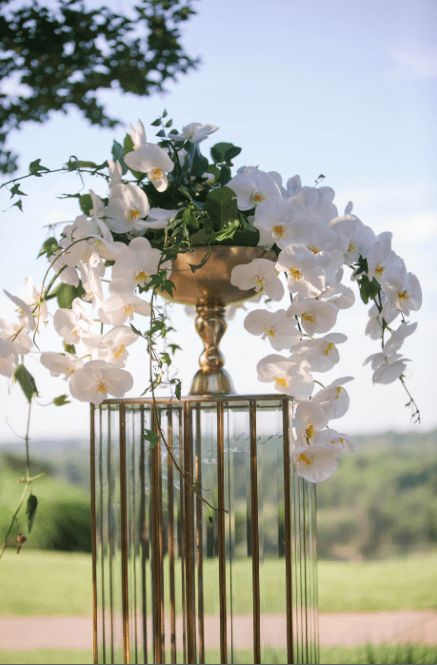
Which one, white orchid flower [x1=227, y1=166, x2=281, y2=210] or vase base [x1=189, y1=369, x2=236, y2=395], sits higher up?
white orchid flower [x1=227, y1=166, x2=281, y2=210]

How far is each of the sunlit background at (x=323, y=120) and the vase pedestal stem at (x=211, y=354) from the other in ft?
3.72

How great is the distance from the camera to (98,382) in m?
0.48

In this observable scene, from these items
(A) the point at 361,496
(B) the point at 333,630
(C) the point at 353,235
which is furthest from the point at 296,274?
(A) the point at 361,496

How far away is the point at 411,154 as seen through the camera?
2018 mm

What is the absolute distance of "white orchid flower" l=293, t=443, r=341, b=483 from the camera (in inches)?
19.1

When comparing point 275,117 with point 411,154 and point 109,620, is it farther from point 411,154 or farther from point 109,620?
point 109,620

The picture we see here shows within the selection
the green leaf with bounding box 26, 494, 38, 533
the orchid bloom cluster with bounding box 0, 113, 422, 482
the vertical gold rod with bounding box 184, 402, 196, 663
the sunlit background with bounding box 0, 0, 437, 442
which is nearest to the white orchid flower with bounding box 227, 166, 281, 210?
the orchid bloom cluster with bounding box 0, 113, 422, 482

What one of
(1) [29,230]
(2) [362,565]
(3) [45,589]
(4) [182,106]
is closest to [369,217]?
(4) [182,106]

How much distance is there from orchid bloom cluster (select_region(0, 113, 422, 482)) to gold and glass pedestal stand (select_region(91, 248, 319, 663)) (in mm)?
72

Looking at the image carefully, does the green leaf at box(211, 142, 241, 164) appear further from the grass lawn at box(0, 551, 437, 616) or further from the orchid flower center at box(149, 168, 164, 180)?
the grass lawn at box(0, 551, 437, 616)

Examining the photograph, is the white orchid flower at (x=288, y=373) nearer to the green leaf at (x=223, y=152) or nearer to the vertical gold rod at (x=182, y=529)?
→ the vertical gold rod at (x=182, y=529)

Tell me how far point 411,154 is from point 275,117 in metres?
0.52

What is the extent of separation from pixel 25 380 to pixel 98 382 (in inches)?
2.9

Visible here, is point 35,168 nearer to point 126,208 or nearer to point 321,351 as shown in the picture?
point 126,208
